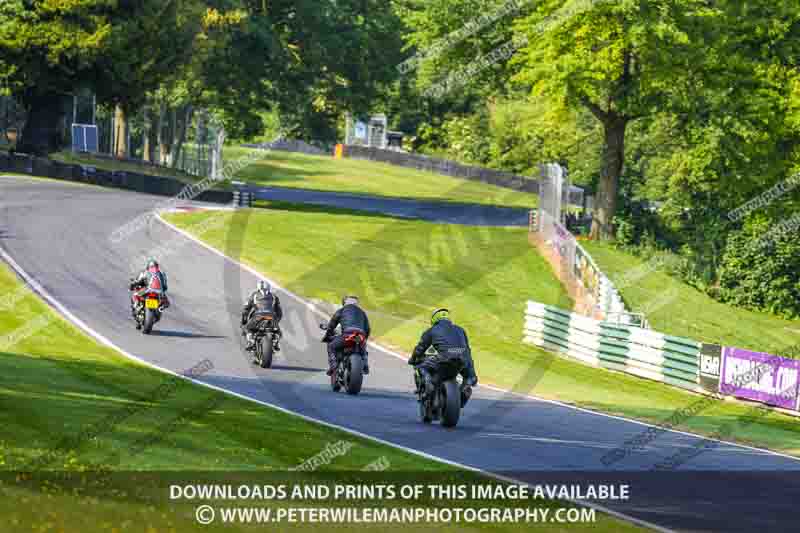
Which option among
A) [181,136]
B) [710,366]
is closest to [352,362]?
[710,366]

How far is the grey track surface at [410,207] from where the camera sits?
63.2 metres

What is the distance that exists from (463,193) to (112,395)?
66182 mm

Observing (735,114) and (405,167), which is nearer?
(735,114)

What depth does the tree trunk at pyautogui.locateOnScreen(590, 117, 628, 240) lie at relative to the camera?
5267 cm

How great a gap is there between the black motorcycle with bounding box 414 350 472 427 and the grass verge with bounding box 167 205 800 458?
6.04 meters

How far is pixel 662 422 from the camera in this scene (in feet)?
74.4

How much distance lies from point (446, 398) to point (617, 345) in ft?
51.9

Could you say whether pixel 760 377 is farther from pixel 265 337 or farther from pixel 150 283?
pixel 150 283

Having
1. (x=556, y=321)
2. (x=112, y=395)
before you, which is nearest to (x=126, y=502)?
(x=112, y=395)

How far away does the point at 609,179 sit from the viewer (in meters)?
53.5

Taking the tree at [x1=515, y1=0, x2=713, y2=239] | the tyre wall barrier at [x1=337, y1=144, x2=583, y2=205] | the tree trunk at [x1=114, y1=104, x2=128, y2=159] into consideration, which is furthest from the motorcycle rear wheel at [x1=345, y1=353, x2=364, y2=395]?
the tyre wall barrier at [x1=337, y1=144, x2=583, y2=205]

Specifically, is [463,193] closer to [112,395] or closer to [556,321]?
[556,321]

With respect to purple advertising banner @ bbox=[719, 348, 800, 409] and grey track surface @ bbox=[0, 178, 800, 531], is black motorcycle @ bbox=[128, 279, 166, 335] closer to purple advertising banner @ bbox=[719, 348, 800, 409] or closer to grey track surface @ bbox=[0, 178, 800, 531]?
grey track surface @ bbox=[0, 178, 800, 531]

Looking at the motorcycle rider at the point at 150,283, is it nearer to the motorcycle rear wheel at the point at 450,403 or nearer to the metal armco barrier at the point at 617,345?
the motorcycle rear wheel at the point at 450,403
